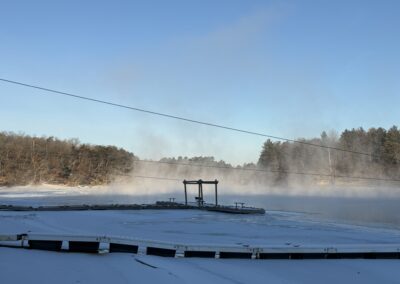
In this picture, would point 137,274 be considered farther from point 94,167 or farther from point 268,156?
point 268,156

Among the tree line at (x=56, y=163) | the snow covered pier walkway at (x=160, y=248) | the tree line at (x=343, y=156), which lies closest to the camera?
the snow covered pier walkway at (x=160, y=248)

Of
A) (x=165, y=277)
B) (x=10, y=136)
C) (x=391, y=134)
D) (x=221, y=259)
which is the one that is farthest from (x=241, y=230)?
(x=10, y=136)

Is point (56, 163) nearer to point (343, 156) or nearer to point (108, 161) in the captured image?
point (108, 161)

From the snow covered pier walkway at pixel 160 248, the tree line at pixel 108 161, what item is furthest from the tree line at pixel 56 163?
the snow covered pier walkway at pixel 160 248

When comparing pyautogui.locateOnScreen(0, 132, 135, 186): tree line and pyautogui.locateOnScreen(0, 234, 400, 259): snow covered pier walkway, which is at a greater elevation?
pyautogui.locateOnScreen(0, 132, 135, 186): tree line

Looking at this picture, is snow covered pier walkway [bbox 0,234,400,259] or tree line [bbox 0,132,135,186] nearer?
snow covered pier walkway [bbox 0,234,400,259]

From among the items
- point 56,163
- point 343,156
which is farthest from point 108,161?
point 343,156

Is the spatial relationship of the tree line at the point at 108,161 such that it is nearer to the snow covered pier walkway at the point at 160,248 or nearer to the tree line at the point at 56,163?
the tree line at the point at 56,163

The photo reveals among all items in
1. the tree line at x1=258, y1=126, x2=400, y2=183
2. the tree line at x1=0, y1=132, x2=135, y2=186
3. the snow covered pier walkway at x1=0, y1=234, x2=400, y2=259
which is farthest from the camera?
the tree line at x1=0, y1=132, x2=135, y2=186

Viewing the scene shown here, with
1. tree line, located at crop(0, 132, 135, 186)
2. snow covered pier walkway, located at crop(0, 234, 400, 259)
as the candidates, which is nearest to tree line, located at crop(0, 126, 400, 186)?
tree line, located at crop(0, 132, 135, 186)

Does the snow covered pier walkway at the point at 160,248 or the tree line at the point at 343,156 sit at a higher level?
the tree line at the point at 343,156

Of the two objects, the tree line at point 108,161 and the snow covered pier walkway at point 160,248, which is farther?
the tree line at point 108,161

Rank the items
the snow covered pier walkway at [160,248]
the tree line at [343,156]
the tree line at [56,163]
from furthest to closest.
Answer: the tree line at [56,163], the tree line at [343,156], the snow covered pier walkway at [160,248]

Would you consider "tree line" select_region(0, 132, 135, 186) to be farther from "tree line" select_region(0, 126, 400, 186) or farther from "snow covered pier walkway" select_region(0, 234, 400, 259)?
"snow covered pier walkway" select_region(0, 234, 400, 259)
